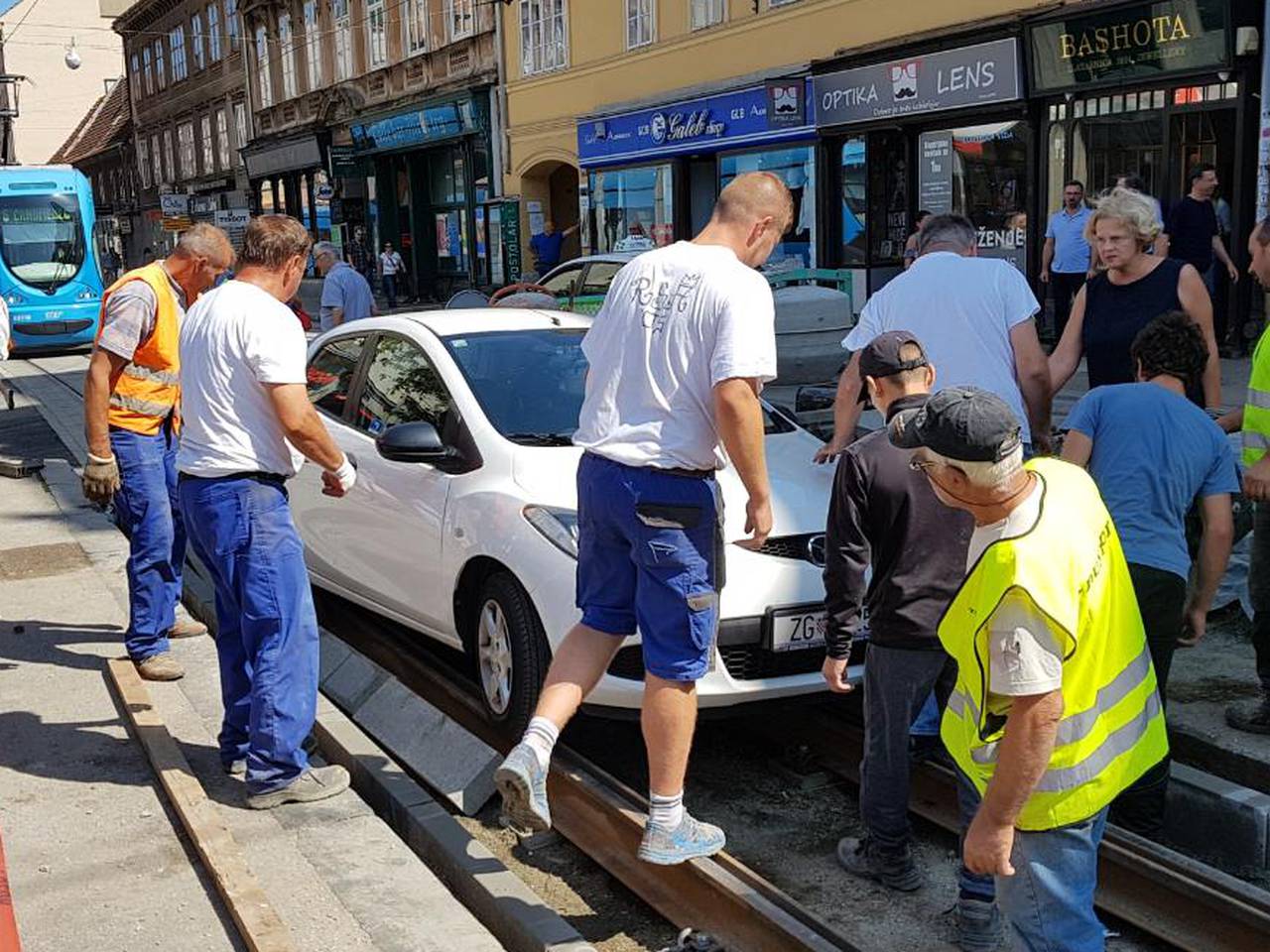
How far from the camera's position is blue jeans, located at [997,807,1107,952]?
8.35 ft

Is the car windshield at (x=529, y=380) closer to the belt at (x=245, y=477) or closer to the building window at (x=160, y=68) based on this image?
the belt at (x=245, y=477)

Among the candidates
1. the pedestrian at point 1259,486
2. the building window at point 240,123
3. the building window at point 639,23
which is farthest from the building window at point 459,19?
the pedestrian at point 1259,486

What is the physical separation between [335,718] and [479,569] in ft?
2.61

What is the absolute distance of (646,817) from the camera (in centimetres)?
406

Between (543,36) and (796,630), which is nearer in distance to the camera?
(796,630)

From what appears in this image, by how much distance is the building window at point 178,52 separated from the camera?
50.9 meters

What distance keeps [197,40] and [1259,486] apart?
5070cm

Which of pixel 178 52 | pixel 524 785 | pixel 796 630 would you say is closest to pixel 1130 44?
pixel 796 630

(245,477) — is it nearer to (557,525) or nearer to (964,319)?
(557,525)

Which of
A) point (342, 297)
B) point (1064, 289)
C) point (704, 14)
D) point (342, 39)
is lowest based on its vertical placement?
point (1064, 289)

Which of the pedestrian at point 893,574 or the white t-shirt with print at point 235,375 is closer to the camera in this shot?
the pedestrian at point 893,574

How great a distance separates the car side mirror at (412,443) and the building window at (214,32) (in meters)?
45.7

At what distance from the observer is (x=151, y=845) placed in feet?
13.2

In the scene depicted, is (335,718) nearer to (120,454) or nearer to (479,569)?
(479,569)
